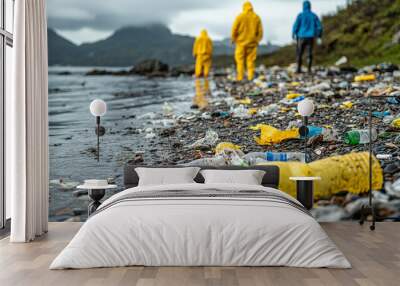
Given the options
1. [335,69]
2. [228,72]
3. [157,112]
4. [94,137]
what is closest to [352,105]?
[335,69]

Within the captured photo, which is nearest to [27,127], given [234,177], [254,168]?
[234,177]

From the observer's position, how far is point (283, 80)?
722 centimetres

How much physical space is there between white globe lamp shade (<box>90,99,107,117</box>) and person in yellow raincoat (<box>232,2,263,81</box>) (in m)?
1.81

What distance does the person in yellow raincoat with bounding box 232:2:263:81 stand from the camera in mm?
7004

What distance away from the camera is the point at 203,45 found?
726cm

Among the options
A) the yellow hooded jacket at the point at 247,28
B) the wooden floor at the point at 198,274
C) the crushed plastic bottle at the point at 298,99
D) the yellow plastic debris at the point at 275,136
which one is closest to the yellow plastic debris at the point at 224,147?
the yellow plastic debris at the point at 275,136

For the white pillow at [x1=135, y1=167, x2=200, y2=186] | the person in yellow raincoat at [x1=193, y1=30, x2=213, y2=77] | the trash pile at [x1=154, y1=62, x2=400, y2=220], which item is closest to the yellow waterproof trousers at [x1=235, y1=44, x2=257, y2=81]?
the trash pile at [x1=154, y1=62, x2=400, y2=220]

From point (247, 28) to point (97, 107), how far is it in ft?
7.06

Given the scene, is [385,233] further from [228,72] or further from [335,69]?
[228,72]

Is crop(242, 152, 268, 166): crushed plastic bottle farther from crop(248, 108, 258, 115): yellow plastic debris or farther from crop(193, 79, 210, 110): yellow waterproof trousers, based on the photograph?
crop(193, 79, 210, 110): yellow waterproof trousers

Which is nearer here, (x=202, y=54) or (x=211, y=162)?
(x=211, y=162)

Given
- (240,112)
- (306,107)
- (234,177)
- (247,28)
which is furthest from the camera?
(247,28)

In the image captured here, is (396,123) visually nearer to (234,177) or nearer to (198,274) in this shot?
(234,177)

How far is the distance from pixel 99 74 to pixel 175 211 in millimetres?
3870
